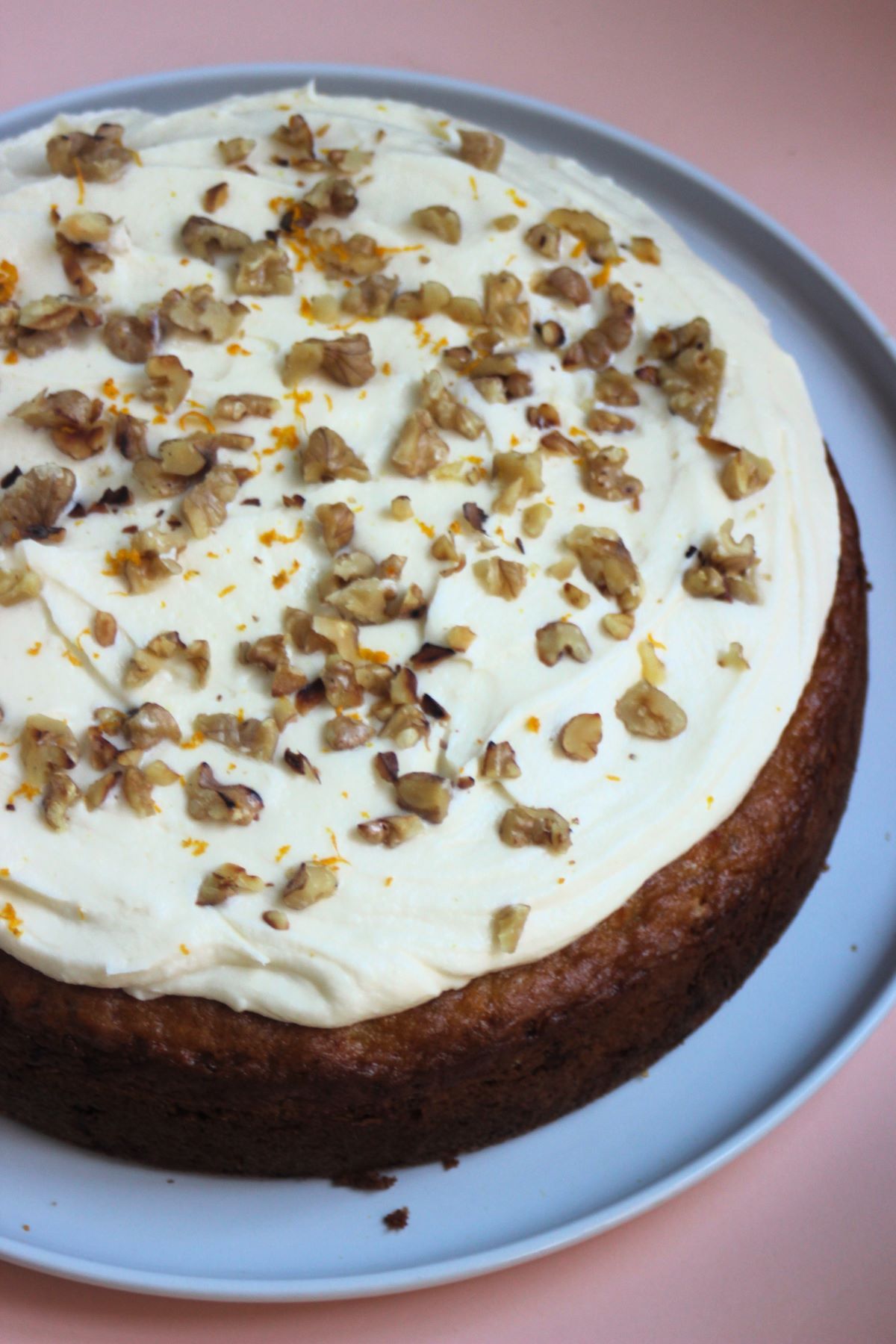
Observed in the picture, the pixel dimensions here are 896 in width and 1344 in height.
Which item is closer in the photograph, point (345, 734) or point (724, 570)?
point (345, 734)

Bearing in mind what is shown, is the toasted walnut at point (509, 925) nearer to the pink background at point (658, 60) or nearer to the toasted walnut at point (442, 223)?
the toasted walnut at point (442, 223)

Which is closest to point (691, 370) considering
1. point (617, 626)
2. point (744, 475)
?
point (744, 475)

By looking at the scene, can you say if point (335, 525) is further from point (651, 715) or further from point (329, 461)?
point (651, 715)

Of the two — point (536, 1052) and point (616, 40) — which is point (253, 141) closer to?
point (616, 40)

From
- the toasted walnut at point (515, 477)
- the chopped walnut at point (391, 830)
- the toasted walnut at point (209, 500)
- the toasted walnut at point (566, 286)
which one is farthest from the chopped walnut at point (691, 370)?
the chopped walnut at point (391, 830)

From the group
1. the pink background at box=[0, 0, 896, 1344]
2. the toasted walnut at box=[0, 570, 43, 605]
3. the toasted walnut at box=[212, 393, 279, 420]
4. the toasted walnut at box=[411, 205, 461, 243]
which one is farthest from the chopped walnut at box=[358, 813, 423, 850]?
the pink background at box=[0, 0, 896, 1344]
